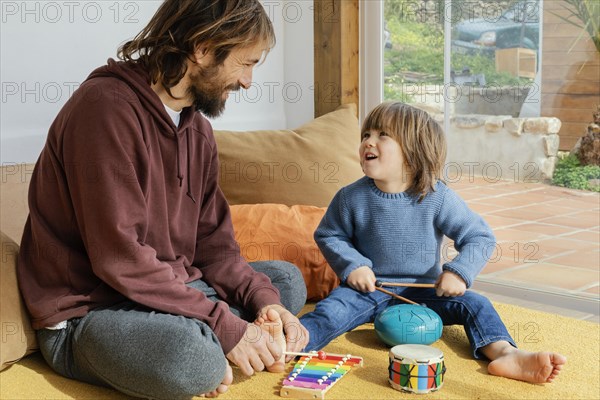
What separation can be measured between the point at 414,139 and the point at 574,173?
746mm

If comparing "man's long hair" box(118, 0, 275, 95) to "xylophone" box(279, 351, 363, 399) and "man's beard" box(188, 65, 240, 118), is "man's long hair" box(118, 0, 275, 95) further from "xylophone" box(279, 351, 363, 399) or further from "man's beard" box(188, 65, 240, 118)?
"xylophone" box(279, 351, 363, 399)

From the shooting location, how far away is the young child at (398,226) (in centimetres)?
210

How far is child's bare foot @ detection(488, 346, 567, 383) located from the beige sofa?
23.5 inches

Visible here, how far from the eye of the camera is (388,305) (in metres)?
2.15

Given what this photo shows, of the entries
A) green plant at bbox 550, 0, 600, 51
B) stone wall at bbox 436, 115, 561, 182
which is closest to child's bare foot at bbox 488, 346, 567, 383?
stone wall at bbox 436, 115, 561, 182

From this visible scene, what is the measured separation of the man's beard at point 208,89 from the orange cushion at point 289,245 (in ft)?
1.97

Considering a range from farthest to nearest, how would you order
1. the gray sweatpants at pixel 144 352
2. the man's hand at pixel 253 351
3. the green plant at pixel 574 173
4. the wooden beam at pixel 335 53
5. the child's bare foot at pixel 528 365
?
the wooden beam at pixel 335 53, the green plant at pixel 574 173, the child's bare foot at pixel 528 365, the man's hand at pixel 253 351, the gray sweatpants at pixel 144 352

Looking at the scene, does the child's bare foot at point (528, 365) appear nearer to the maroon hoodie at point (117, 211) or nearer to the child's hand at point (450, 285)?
the child's hand at point (450, 285)

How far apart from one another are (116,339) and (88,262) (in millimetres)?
184

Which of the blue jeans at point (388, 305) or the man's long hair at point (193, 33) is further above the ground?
the man's long hair at point (193, 33)

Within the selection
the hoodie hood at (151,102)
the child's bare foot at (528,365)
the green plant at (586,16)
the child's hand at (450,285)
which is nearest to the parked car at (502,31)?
the green plant at (586,16)

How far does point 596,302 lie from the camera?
2570 millimetres

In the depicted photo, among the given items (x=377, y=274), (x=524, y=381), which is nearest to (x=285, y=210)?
(x=377, y=274)

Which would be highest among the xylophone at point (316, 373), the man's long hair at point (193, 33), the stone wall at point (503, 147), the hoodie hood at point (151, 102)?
the man's long hair at point (193, 33)
